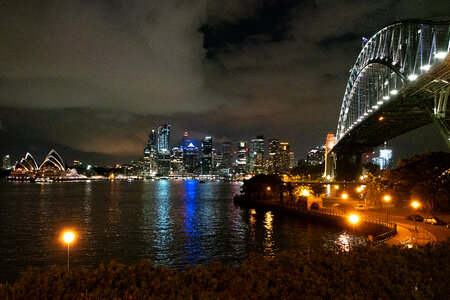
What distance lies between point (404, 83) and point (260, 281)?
153 feet

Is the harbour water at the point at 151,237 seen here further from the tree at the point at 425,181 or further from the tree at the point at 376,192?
the tree at the point at 376,192

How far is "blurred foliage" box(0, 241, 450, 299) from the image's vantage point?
847cm

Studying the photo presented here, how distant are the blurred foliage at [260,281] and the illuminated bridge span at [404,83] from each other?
1086 inches

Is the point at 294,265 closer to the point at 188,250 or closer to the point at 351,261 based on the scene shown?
the point at 351,261

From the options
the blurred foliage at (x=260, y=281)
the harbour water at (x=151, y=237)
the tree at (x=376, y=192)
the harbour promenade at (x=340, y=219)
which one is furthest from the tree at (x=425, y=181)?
the blurred foliage at (x=260, y=281)

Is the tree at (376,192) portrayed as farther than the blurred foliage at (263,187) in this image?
No

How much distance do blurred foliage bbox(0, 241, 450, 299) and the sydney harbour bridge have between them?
2743 centimetres

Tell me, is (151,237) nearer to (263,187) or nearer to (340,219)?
(340,219)

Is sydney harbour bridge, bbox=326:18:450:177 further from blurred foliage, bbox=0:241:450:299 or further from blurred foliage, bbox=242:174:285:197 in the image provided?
blurred foliage, bbox=0:241:450:299

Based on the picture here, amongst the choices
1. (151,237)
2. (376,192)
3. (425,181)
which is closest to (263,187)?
(376,192)

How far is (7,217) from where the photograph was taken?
171 ft

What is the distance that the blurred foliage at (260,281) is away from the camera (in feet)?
27.8

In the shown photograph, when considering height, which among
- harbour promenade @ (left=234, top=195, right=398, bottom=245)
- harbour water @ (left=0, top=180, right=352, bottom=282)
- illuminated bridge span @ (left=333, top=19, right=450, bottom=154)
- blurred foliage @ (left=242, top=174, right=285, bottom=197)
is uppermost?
illuminated bridge span @ (left=333, top=19, right=450, bottom=154)

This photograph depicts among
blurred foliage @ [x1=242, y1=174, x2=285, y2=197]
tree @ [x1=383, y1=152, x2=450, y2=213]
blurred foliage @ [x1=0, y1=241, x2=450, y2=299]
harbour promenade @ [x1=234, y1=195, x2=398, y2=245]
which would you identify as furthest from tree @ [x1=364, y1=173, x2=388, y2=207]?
blurred foliage @ [x1=0, y1=241, x2=450, y2=299]
